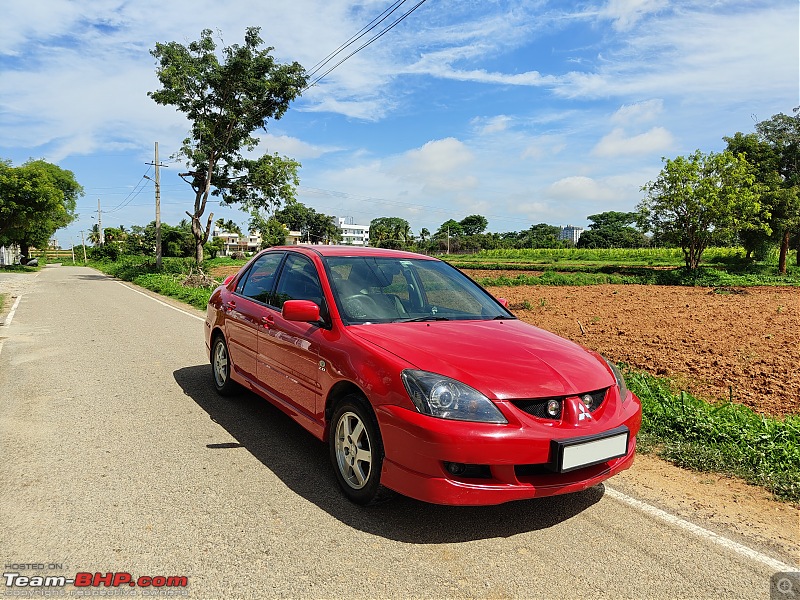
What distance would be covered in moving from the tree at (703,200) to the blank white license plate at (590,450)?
2896 cm

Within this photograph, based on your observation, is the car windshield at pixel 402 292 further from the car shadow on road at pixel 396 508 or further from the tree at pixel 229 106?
the tree at pixel 229 106

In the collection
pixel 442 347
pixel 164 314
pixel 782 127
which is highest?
pixel 782 127

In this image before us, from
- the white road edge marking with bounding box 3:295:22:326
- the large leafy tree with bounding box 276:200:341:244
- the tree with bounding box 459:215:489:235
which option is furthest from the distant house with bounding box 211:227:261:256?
the white road edge marking with bounding box 3:295:22:326

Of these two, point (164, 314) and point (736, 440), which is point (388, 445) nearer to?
point (736, 440)

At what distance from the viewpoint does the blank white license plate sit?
2910 millimetres

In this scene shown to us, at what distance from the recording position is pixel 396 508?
3379mm

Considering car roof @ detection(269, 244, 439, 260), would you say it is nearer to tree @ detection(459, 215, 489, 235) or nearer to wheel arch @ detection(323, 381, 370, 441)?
wheel arch @ detection(323, 381, 370, 441)

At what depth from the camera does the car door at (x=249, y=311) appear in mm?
4965

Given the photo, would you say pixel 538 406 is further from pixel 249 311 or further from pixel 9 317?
pixel 9 317

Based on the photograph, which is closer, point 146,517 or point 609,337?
point 146,517

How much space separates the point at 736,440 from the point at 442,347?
9.11 feet

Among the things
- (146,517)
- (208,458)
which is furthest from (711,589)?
(208,458)

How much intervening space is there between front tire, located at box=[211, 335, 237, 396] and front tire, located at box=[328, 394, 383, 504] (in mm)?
2371

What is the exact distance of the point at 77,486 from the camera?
363 cm
